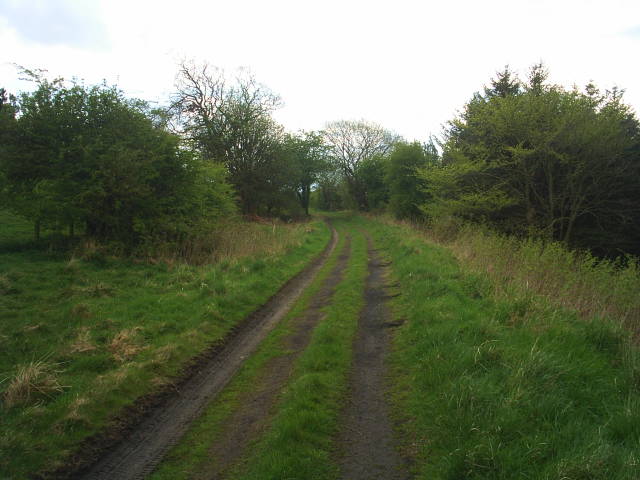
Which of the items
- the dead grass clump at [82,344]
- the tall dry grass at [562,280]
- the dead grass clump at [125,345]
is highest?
the tall dry grass at [562,280]

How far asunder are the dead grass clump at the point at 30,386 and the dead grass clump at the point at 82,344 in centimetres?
89

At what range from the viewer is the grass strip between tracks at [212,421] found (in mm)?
4172

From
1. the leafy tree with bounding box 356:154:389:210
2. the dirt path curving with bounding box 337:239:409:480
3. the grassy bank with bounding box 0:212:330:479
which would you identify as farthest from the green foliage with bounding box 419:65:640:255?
the leafy tree with bounding box 356:154:389:210

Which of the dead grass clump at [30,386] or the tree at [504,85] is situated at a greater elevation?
the tree at [504,85]

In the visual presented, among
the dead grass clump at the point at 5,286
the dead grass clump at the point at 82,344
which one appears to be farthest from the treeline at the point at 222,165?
the dead grass clump at the point at 82,344

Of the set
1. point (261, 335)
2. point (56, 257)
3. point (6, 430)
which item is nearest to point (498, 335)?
point (261, 335)

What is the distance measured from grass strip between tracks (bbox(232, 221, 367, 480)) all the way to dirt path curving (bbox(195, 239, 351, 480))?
169 millimetres

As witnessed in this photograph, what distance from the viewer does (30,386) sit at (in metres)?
5.35

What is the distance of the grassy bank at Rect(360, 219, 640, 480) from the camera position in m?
3.76

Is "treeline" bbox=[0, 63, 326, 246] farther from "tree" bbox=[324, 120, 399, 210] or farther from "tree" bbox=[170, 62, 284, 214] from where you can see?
"tree" bbox=[324, 120, 399, 210]

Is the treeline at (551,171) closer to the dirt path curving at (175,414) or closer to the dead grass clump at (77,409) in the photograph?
the dirt path curving at (175,414)

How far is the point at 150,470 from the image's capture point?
4184 mm

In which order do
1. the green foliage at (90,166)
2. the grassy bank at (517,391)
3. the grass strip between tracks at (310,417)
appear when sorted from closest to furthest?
the grassy bank at (517,391) → the grass strip between tracks at (310,417) → the green foliage at (90,166)

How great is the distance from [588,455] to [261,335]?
6.14 meters
